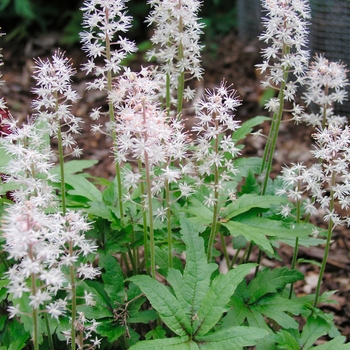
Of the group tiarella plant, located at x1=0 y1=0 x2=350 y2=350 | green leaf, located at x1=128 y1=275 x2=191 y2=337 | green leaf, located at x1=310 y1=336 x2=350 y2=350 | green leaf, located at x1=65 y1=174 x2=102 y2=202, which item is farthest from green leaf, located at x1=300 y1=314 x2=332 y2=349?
green leaf, located at x1=65 y1=174 x2=102 y2=202

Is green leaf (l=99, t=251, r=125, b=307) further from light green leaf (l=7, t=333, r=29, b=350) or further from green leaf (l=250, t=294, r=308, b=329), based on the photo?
green leaf (l=250, t=294, r=308, b=329)

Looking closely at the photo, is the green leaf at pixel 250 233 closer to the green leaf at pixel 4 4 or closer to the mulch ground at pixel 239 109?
the mulch ground at pixel 239 109

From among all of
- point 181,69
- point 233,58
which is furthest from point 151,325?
point 233,58

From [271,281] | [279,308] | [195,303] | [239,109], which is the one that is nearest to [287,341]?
[279,308]

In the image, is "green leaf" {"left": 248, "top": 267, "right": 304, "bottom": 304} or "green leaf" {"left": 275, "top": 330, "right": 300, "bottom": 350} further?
"green leaf" {"left": 248, "top": 267, "right": 304, "bottom": 304}

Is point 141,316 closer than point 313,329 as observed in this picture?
Yes

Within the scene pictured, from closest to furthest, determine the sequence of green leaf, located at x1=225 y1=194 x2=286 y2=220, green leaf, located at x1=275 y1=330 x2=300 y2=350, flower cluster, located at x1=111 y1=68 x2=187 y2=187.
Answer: flower cluster, located at x1=111 y1=68 x2=187 y2=187 < green leaf, located at x1=275 y1=330 x2=300 y2=350 < green leaf, located at x1=225 y1=194 x2=286 y2=220

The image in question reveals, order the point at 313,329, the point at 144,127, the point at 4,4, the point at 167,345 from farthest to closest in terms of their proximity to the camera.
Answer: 1. the point at 4,4
2. the point at 313,329
3. the point at 167,345
4. the point at 144,127

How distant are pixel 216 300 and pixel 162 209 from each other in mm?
597

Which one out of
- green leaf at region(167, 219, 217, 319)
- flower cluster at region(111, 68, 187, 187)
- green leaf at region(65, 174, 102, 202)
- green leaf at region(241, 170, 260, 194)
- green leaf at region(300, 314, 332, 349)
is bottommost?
green leaf at region(300, 314, 332, 349)

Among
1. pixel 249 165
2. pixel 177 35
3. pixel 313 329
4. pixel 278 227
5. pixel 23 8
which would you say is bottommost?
pixel 313 329

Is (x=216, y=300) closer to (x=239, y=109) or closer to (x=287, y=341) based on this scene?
(x=287, y=341)

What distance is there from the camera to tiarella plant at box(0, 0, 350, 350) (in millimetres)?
2637

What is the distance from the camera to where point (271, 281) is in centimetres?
345
